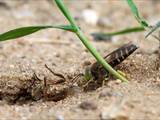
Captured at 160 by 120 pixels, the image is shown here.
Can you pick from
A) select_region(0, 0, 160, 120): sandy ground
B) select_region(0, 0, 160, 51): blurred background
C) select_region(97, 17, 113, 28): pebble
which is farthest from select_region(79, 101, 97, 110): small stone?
select_region(97, 17, 113, 28): pebble

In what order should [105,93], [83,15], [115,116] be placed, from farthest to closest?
[83,15], [105,93], [115,116]

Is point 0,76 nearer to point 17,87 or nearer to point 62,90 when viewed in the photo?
point 17,87

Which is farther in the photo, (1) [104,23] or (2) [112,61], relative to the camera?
(1) [104,23]

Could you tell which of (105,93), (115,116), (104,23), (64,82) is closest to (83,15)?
(104,23)

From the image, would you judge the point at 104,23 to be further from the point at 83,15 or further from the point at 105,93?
the point at 105,93

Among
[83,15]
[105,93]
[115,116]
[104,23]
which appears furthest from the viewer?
[83,15]

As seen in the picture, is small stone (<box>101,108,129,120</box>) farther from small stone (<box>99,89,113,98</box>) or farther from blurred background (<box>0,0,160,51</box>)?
blurred background (<box>0,0,160,51</box>)

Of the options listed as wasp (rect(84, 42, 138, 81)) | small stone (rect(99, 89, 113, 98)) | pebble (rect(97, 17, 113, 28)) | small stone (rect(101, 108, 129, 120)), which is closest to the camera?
small stone (rect(101, 108, 129, 120))

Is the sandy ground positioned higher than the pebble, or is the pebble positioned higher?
the pebble

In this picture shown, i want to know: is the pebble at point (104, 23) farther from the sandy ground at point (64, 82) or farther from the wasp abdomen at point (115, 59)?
the wasp abdomen at point (115, 59)

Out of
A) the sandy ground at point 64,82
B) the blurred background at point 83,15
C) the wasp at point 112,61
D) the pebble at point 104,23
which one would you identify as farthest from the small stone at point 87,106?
the pebble at point 104,23
